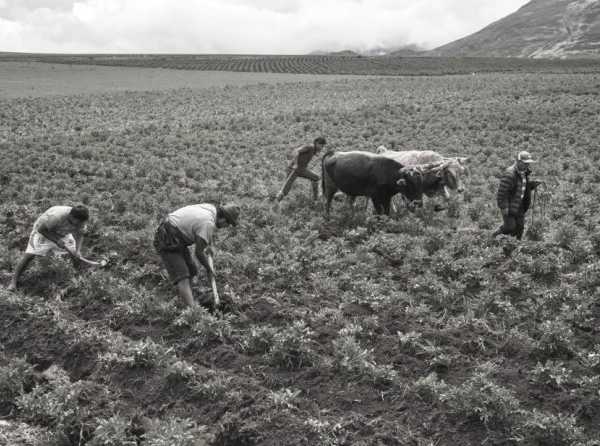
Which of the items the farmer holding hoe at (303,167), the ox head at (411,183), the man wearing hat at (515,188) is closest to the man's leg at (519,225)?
the man wearing hat at (515,188)

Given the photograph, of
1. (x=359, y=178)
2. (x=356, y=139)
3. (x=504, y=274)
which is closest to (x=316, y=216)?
(x=359, y=178)

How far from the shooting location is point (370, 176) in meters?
12.5

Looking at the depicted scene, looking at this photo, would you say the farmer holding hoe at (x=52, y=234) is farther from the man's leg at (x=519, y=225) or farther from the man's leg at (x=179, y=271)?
the man's leg at (x=519, y=225)

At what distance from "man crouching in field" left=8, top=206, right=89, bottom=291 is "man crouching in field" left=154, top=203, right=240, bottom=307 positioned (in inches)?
68.1

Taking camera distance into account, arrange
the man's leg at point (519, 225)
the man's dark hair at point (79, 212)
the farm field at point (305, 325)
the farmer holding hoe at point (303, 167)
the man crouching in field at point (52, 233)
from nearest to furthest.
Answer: the farm field at point (305, 325) < the man's dark hair at point (79, 212) < the man crouching in field at point (52, 233) < the man's leg at point (519, 225) < the farmer holding hoe at point (303, 167)

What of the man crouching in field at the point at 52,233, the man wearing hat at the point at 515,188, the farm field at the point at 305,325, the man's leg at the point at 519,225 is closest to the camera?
the farm field at the point at 305,325

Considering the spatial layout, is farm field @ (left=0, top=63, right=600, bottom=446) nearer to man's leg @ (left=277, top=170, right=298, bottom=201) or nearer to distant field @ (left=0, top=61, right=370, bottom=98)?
man's leg @ (left=277, top=170, right=298, bottom=201)

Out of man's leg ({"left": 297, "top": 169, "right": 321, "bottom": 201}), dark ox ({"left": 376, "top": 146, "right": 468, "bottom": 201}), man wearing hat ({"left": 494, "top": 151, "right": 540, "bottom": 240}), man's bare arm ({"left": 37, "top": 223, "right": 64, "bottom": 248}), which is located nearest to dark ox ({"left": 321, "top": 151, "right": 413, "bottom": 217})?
dark ox ({"left": 376, "top": 146, "right": 468, "bottom": 201})

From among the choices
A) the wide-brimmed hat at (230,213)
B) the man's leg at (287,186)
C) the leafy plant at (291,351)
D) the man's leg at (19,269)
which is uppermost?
the wide-brimmed hat at (230,213)

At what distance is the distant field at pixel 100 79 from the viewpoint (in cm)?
4891

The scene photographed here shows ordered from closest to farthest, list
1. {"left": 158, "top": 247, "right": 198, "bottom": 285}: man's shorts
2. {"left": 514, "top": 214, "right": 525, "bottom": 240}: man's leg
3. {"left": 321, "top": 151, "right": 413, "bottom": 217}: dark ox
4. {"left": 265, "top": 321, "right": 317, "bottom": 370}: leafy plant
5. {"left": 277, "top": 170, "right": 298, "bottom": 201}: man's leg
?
{"left": 265, "top": 321, "right": 317, "bottom": 370}: leafy plant < {"left": 158, "top": 247, "right": 198, "bottom": 285}: man's shorts < {"left": 514, "top": 214, "right": 525, "bottom": 240}: man's leg < {"left": 321, "top": 151, "right": 413, "bottom": 217}: dark ox < {"left": 277, "top": 170, "right": 298, "bottom": 201}: man's leg

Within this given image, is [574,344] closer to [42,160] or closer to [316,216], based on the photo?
[316,216]

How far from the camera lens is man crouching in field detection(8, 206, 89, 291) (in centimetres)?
908

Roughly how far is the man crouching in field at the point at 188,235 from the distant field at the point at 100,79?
40348mm
